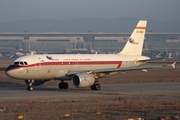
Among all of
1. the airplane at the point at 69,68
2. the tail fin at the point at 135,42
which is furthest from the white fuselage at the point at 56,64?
the tail fin at the point at 135,42

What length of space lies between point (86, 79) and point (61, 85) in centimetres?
469

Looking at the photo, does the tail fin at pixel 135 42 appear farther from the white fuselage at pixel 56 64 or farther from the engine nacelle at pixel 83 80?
the engine nacelle at pixel 83 80

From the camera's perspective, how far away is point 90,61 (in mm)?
46781

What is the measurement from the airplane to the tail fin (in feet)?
5.71

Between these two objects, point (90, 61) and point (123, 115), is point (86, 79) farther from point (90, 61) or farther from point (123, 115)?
→ point (123, 115)

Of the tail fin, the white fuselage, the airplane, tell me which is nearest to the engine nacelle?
the airplane

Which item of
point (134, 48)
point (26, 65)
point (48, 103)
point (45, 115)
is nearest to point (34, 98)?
point (48, 103)

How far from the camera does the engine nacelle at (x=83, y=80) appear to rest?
138 feet

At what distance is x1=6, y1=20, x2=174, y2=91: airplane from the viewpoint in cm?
4259

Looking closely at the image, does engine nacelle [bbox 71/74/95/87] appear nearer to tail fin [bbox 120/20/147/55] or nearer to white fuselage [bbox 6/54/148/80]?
white fuselage [bbox 6/54/148/80]

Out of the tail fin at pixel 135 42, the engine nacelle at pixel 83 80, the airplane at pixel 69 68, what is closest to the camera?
the engine nacelle at pixel 83 80

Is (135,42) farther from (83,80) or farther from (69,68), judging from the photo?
(83,80)

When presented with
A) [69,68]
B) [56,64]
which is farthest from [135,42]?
[56,64]

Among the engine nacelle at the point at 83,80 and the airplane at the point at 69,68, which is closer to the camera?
the engine nacelle at the point at 83,80
